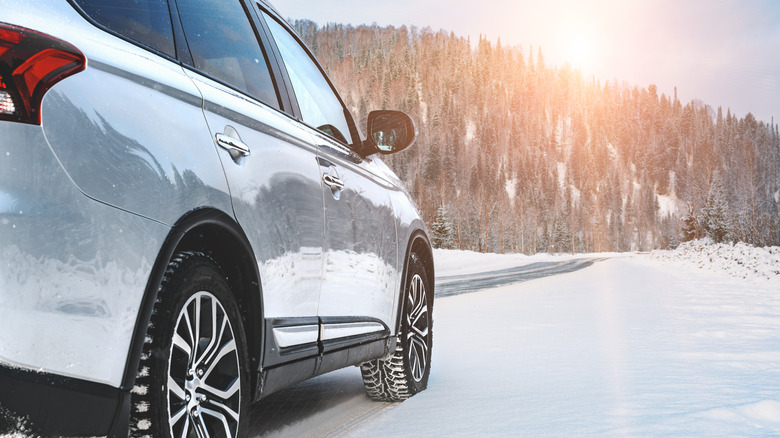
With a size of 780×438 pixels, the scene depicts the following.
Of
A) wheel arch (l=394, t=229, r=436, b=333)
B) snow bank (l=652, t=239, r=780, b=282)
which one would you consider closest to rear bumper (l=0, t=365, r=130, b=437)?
wheel arch (l=394, t=229, r=436, b=333)

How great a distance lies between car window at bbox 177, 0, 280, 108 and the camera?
2.28 metres

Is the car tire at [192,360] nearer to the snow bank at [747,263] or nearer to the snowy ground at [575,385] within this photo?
the snowy ground at [575,385]

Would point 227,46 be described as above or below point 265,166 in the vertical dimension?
above

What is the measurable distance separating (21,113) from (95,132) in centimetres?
17

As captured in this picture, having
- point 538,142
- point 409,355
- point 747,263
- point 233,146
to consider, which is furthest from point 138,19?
point 538,142

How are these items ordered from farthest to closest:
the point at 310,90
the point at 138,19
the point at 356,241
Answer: the point at 310,90 < the point at 356,241 < the point at 138,19

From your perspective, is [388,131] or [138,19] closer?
[138,19]

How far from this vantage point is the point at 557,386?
3.90m

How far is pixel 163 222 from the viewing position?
1.63 m

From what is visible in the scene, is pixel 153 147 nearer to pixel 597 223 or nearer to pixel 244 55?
pixel 244 55

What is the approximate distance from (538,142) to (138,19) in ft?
517

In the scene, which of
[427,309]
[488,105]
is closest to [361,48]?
[488,105]

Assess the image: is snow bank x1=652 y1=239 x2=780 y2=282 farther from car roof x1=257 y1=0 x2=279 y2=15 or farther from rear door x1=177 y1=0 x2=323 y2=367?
rear door x1=177 y1=0 x2=323 y2=367

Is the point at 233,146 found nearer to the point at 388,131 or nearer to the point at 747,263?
the point at 388,131
